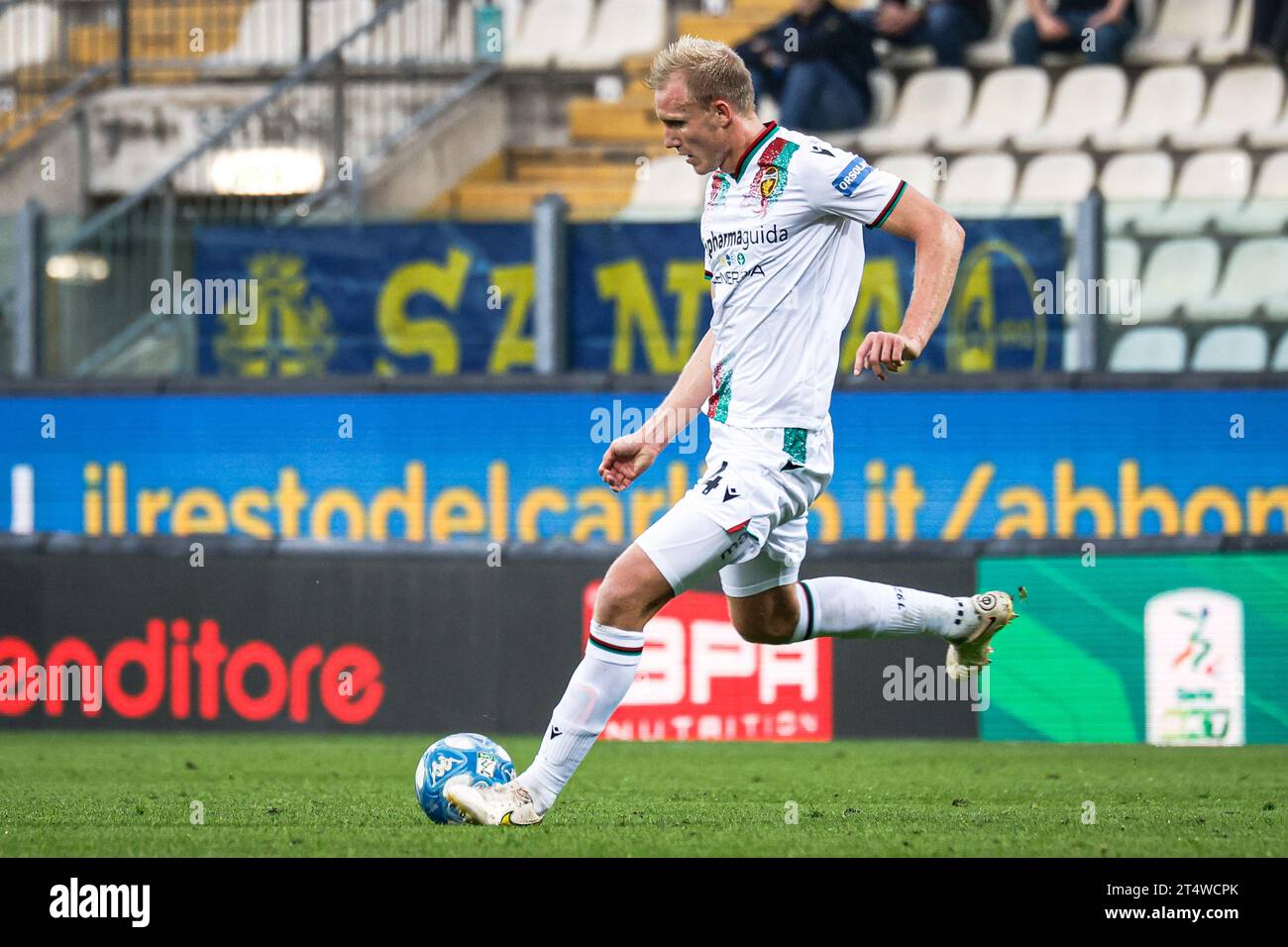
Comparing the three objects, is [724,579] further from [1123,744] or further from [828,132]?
[828,132]

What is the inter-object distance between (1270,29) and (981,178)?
245cm

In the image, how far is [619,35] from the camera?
17.4m

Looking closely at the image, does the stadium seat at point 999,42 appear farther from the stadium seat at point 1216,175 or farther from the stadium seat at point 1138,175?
the stadium seat at point 1216,175

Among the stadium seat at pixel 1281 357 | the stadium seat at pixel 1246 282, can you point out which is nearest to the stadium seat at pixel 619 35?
the stadium seat at pixel 1246 282

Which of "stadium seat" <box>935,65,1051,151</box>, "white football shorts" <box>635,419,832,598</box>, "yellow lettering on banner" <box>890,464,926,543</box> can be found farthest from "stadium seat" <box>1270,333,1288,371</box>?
"white football shorts" <box>635,419,832,598</box>

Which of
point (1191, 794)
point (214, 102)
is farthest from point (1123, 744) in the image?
point (214, 102)

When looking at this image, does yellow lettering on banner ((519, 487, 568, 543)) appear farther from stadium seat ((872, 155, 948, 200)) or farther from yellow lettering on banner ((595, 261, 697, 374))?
stadium seat ((872, 155, 948, 200))

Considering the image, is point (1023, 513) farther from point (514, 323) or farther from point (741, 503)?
point (741, 503)

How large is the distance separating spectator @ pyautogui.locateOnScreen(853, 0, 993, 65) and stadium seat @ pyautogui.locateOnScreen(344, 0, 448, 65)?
11.0 feet

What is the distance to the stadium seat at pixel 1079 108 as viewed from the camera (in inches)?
607

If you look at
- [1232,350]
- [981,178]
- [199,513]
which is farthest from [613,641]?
[981,178]

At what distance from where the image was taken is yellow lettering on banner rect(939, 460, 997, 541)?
11.3 m

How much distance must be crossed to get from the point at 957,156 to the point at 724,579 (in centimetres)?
996

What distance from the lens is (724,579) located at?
6.06 m
